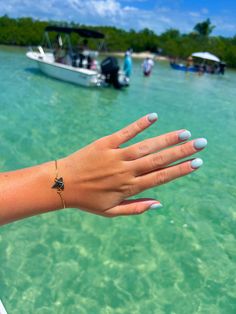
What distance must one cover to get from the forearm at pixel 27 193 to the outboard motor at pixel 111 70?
547 inches

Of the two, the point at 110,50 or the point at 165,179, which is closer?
the point at 165,179

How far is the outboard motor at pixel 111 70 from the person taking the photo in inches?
586

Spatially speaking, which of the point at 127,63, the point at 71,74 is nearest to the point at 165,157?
the point at 71,74

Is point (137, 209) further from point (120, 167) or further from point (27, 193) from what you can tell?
point (27, 193)

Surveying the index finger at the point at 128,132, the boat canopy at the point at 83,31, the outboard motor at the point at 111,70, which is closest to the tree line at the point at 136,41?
the boat canopy at the point at 83,31

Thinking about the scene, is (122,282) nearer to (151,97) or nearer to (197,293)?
(197,293)

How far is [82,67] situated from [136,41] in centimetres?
4814

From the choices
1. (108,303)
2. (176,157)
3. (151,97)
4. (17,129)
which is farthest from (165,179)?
(151,97)

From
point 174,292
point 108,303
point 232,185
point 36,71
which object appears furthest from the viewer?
point 36,71

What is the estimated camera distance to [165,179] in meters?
1.52

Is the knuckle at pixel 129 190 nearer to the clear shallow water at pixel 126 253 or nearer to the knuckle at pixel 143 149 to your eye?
the knuckle at pixel 143 149

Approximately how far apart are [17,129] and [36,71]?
1126cm

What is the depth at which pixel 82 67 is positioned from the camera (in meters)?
16.0

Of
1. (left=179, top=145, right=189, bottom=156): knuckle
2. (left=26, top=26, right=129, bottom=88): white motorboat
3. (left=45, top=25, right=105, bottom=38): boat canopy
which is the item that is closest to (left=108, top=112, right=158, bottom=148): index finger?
(left=179, top=145, right=189, bottom=156): knuckle
